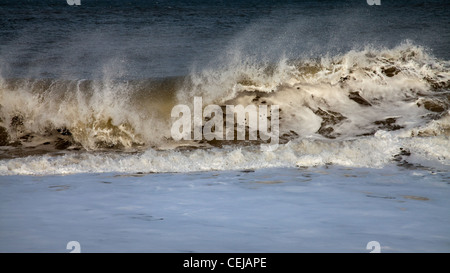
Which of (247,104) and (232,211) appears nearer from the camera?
(232,211)

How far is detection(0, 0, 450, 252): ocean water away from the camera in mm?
3547

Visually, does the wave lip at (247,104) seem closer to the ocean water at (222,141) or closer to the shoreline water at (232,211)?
the ocean water at (222,141)

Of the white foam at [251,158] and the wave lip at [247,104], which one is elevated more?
the wave lip at [247,104]

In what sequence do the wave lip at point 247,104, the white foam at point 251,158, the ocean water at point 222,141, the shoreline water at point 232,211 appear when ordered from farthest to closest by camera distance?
the wave lip at point 247,104
the white foam at point 251,158
the ocean water at point 222,141
the shoreline water at point 232,211

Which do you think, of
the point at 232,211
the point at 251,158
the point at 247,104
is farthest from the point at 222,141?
the point at 232,211

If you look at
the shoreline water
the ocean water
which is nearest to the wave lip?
the ocean water

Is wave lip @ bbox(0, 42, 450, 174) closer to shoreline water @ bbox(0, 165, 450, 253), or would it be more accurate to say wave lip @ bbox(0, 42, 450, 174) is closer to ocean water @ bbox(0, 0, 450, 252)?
ocean water @ bbox(0, 0, 450, 252)

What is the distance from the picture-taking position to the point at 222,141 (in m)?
7.02

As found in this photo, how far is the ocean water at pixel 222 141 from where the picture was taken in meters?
3.55

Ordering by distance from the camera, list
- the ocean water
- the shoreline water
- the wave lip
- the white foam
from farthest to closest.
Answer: the wave lip → the white foam → the ocean water → the shoreline water

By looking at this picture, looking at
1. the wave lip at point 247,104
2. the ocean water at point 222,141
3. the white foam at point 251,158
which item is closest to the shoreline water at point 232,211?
the ocean water at point 222,141

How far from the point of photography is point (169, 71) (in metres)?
9.77

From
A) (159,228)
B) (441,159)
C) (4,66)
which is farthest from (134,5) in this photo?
(159,228)

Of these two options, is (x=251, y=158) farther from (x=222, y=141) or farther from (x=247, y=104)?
(x=247, y=104)
